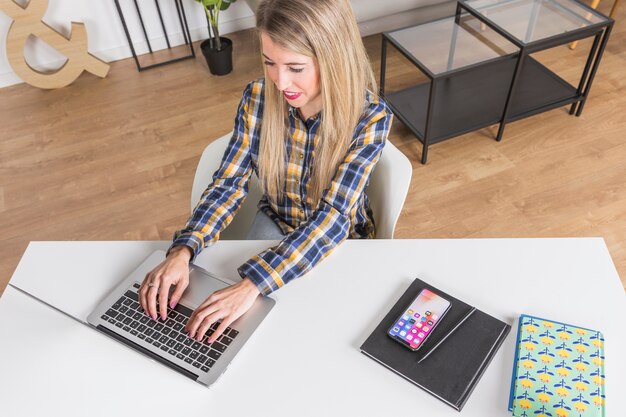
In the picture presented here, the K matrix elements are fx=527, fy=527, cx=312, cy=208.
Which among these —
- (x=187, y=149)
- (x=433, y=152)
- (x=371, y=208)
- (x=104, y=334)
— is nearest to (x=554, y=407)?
(x=371, y=208)

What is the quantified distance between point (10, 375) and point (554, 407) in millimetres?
975

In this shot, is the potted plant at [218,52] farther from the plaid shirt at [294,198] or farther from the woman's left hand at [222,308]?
the woman's left hand at [222,308]

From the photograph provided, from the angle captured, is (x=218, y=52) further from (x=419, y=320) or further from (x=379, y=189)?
(x=419, y=320)

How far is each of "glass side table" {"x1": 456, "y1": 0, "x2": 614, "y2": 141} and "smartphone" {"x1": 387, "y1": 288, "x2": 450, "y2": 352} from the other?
1.56 m

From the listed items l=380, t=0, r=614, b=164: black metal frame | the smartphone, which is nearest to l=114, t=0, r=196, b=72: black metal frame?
l=380, t=0, r=614, b=164: black metal frame

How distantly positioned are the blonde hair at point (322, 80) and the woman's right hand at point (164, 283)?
36 centimetres

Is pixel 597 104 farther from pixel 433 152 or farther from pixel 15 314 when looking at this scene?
pixel 15 314

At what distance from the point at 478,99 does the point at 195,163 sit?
140 centimetres

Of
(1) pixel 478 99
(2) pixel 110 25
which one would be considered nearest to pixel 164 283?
(1) pixel 478 99

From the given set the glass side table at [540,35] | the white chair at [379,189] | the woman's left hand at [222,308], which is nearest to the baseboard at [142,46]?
the glass side table at [540,35]

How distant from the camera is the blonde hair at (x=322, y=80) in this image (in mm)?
1075

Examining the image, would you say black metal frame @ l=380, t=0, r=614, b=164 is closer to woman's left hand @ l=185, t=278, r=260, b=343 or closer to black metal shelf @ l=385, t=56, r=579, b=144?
black metal shelf @ l=385, t=56, r=579, b=144

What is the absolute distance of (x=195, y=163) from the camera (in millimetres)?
2551

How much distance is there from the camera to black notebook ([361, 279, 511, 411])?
92cm
